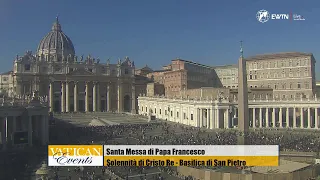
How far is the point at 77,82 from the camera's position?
255 ft

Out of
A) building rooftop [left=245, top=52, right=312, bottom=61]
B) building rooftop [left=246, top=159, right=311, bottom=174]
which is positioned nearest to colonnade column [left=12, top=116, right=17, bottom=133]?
building rooftop [left=246, top=159, right=311, bottom=174]

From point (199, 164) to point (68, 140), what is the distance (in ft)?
65.8

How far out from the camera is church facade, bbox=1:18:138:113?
73.8 metres

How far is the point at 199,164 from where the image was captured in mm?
22984

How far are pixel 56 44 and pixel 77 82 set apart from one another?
22.4m

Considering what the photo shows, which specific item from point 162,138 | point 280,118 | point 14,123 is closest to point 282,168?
point 162,138

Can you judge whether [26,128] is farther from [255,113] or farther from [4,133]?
[255,113]

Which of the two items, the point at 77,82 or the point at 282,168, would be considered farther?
the point at 77,82

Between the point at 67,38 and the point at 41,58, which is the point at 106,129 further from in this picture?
the point at 67,38

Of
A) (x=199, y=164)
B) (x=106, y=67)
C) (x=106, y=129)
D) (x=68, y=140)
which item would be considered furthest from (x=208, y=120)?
(x=106, y=67)

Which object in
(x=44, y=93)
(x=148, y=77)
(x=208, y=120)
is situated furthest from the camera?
(x=148, y=77)

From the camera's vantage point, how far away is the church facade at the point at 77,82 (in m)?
73.8

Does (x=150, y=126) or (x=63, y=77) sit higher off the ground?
(x=63, y=77)

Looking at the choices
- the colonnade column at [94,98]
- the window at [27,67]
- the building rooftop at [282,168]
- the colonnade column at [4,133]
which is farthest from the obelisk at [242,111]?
the window at [27,67]
